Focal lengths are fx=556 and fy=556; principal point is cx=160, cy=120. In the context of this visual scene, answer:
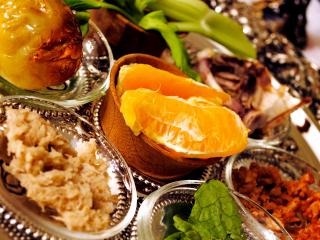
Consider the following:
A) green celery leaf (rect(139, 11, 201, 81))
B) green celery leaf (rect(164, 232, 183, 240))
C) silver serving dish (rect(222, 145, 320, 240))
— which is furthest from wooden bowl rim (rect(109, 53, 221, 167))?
silver serving dish (rect(222, 145, 320, 240))

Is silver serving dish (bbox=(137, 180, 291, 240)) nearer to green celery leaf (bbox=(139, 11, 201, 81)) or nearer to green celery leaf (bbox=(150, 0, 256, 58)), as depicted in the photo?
green celery leaf (bbox=(139, 11, 201, 81))

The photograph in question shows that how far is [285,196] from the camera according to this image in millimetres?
1655

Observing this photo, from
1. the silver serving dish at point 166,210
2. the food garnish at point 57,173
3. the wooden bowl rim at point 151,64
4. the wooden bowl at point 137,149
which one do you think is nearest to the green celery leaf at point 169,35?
the wooden bowl rim at point 151,64

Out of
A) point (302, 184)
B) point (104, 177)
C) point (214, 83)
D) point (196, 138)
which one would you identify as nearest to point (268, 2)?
point (214, 83)

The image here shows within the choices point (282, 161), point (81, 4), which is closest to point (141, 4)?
point (81, 4)

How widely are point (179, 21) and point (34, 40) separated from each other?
0.74 metres

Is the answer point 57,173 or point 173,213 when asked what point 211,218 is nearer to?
point 173,213

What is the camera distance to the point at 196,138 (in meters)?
1.40

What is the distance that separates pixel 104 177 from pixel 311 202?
0.71m

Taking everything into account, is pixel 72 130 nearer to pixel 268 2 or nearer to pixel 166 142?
pixel 166 142

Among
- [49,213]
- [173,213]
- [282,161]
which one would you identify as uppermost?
[49,213]

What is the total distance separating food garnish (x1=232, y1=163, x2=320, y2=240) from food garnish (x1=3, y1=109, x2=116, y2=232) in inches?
20.5

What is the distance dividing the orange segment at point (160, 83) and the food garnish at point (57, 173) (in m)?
0.26

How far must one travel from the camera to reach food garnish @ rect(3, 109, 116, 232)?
1106mm
